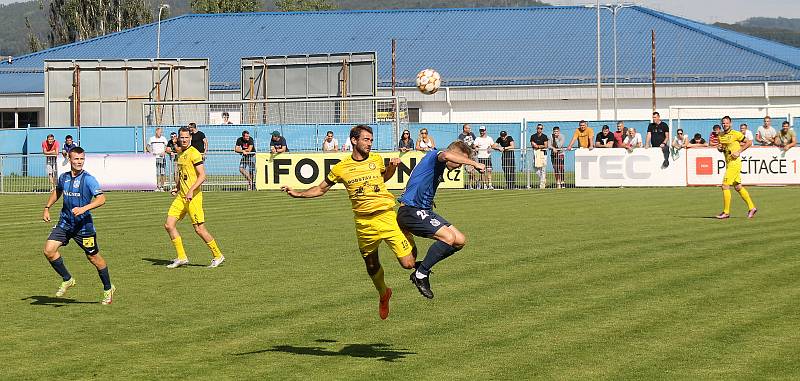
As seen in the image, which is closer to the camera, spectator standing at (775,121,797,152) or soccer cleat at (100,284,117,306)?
soccer cleat at (100,284,117,306)

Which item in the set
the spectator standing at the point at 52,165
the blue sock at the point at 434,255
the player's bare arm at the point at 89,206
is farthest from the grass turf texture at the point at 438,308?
the spectator standing at the point at 52,165

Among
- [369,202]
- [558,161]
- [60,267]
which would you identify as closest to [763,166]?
[558,161]

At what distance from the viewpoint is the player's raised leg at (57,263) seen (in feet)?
44.3

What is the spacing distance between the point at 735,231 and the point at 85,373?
540 inches

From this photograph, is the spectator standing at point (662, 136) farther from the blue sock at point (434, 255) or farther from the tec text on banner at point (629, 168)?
the blue sock at point (434, 255)

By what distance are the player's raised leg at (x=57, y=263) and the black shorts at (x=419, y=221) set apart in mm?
4162

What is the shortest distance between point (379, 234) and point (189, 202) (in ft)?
21.6

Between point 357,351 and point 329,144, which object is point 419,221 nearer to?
point 357,351

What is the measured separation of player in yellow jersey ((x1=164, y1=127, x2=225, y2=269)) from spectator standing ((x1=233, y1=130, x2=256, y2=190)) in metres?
18.6

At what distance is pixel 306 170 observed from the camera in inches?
1372

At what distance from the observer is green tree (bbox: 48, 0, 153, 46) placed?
109 m

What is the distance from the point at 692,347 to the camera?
34.0 feet

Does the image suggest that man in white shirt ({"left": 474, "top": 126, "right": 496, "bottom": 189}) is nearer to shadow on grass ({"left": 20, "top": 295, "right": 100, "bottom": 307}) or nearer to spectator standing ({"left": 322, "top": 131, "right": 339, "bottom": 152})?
spectator standing ({"left": 322, "top": 131, "right": 339, "bottom": 152})

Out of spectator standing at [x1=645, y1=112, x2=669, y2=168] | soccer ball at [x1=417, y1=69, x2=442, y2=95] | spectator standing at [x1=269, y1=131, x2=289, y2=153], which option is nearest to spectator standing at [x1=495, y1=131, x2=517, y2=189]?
spectator standing at [x1=645, y1=112, x2=669, y2=168]
